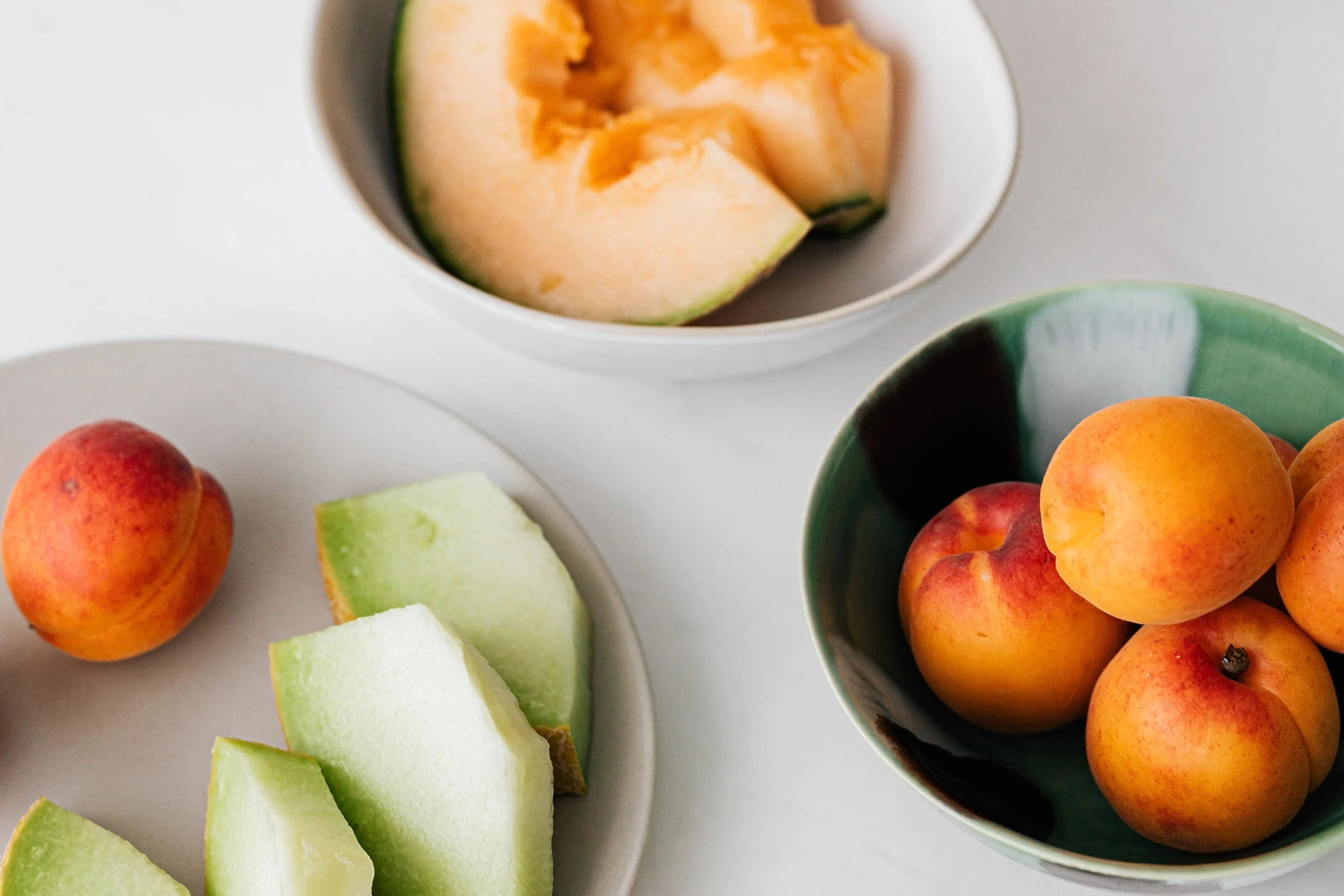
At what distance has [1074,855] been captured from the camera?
1.34 feet

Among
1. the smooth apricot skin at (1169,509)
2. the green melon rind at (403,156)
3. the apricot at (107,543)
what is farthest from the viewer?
the green melon rind at (403,156)

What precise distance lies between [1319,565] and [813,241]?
1.23 feet

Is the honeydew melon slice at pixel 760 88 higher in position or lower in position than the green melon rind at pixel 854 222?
higher

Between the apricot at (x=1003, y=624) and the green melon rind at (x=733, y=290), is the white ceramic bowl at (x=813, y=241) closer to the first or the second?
the green melon rind at (x=733, y=290)

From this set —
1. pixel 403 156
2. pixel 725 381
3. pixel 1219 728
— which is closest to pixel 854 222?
pixel 725 381

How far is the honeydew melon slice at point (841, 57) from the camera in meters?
0.67

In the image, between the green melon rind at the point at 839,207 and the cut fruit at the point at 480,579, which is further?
the green melon rind at the point at 839,207

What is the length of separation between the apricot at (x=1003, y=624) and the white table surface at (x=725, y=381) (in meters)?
0.09

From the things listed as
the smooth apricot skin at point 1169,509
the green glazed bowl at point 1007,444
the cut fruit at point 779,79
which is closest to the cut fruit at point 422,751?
the green glazed bowl at point 1007,444

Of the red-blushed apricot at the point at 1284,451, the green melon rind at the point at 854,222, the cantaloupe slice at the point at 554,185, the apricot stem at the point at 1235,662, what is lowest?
the apricot stem at the point at 1235,662

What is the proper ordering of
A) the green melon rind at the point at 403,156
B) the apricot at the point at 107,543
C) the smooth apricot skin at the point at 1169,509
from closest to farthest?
1. the smooth apricot skin at the point at 1169,509
2. the apricot at the point at 107,543
3. the green melon rind at the point at 403,156

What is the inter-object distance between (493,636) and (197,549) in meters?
0.16

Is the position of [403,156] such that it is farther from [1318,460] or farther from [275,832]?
[1318,460]

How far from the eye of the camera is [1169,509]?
1.34 feet
